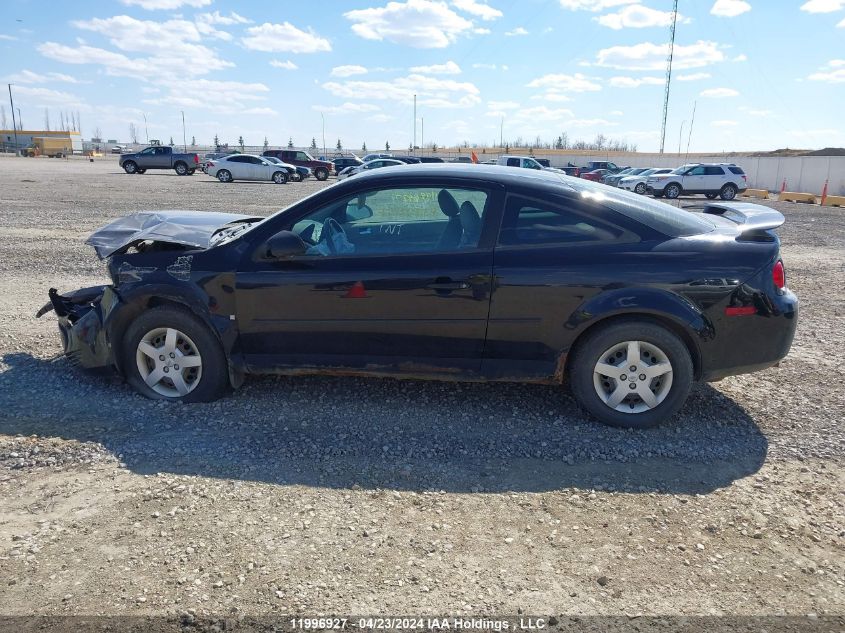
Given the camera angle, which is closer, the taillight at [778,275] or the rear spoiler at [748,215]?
the taillight at [778,275]

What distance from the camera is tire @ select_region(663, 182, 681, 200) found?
91.6 ft

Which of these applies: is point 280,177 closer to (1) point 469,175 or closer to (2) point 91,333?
(2) point 91,333

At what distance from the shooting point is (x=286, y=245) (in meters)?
3.99

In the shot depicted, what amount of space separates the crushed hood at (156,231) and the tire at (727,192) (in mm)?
28123

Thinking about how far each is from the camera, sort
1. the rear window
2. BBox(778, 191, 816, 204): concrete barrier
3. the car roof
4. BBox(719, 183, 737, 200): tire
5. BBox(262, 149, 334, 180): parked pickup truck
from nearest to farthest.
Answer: the rear window
the car roof
BBox(778, 191, 816, 204): concrete barrier
BBox(719, 183, 737, 200): tire
BBox(262, 149, 334, 180): parked pickup truck

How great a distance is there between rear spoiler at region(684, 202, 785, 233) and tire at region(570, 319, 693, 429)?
38.7 inches

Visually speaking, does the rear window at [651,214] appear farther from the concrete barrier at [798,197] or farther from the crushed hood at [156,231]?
the concrete barrier at [798,197]

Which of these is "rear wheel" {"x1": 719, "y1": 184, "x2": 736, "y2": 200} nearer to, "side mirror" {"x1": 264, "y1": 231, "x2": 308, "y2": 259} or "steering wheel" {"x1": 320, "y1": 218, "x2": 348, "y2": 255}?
"steering wheel" {"x1": 320, "y1": 218, "x2": 348, "y2": 255}

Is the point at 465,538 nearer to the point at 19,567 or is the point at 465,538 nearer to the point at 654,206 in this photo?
the point at 19,567

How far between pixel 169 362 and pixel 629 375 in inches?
124

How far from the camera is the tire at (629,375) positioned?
395 cm

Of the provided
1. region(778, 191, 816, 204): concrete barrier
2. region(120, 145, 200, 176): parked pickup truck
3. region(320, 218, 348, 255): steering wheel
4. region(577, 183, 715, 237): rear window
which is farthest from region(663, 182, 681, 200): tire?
region(120, 145, 200, 176): parked pickup truck

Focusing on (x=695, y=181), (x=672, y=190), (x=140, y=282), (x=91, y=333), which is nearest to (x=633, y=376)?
(x=140, y=282)

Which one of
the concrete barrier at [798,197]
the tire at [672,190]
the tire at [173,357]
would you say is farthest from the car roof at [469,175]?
the concrete barrier at [798,197]
